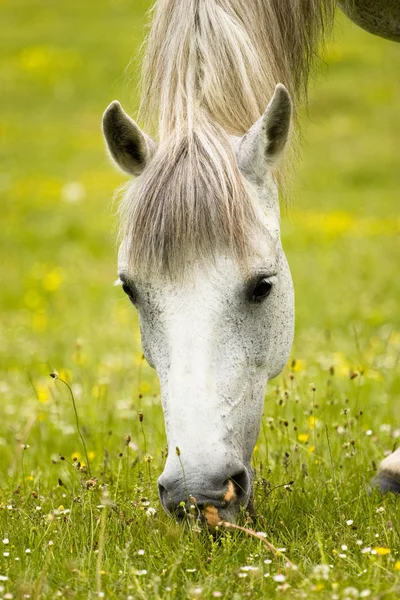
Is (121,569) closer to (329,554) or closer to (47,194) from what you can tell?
(329,554)

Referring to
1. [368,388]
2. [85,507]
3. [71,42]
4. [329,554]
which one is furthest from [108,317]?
[71,42]

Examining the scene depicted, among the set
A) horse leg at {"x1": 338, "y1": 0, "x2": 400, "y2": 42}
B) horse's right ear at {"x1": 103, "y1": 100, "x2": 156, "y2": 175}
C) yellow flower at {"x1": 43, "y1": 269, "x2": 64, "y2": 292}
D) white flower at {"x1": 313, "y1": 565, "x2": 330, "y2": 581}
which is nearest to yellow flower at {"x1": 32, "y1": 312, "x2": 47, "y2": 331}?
yellow flower at {"x1": 43, "y1": 269, "x2": 64, "y2": 292}

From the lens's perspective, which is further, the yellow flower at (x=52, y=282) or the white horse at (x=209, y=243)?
the yellow flower at (x=52, y=282)

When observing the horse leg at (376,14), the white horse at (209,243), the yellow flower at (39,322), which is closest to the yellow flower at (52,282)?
the yellow flower at (39,322)

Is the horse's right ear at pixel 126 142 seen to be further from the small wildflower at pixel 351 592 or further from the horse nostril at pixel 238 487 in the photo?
the small wildflower at pixel 351 592

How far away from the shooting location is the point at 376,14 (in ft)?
12.9

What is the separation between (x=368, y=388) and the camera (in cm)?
548

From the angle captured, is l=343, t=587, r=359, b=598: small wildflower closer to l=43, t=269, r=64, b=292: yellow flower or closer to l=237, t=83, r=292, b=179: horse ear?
l=237, t=83, r=292, b=179: horse ear

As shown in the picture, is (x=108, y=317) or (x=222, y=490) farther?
(x=108, y=317)

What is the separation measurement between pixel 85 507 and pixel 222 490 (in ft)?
2.75

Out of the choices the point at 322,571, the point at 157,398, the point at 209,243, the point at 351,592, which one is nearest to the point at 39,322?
the point at 157,398

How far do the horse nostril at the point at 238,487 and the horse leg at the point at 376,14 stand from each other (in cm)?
231

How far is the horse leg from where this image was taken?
3.89m

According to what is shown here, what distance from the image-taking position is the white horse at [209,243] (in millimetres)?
2693
